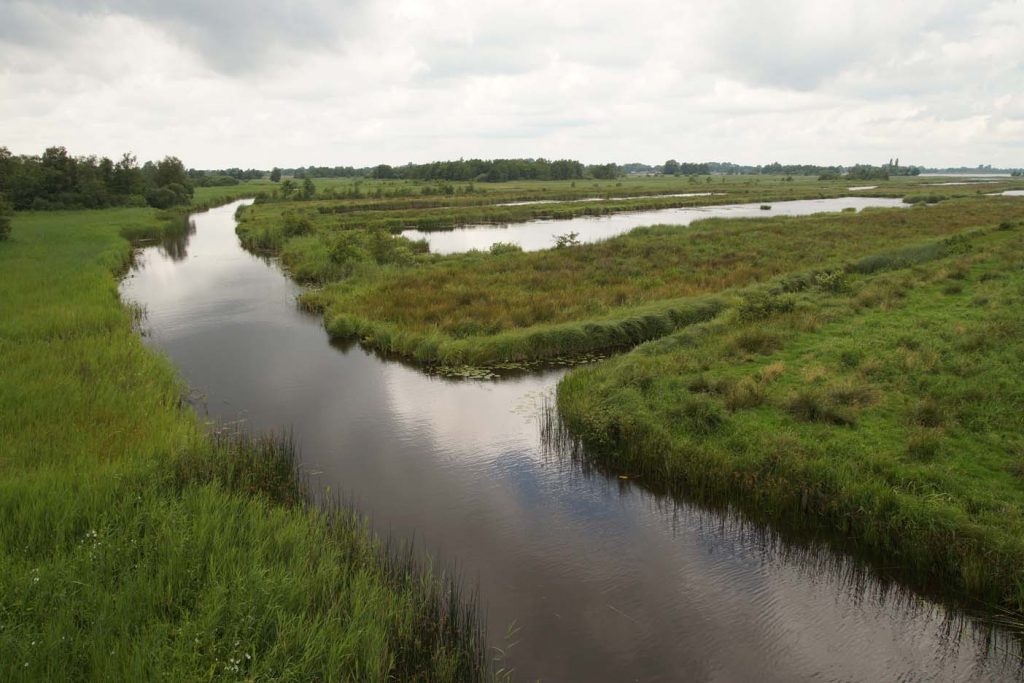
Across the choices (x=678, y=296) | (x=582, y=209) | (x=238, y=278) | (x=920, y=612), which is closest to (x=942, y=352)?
(x=920, y=612)

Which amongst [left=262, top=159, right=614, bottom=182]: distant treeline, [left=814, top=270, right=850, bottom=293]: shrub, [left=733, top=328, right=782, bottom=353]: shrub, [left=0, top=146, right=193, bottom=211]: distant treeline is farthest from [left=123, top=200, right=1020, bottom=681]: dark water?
[left=262, top=159, right=614, bottom=182]: distant treeline

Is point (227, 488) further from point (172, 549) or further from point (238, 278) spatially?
point (238, 278)

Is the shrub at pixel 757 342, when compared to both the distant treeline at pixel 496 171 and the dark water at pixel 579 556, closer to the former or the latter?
the dark water at pixel 579 556

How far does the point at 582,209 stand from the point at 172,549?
71.1m

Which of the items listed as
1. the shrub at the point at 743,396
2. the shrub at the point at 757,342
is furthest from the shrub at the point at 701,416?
the shrub at the point at 757,342

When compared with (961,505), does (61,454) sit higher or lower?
higher

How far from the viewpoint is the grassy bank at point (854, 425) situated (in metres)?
8.90

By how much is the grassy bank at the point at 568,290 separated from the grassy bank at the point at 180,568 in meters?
9.19

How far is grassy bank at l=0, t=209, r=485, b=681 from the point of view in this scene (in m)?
5.62

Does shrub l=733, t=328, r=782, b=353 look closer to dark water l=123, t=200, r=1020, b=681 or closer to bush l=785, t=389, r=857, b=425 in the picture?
bush l=785, t=389, r=857, b=425

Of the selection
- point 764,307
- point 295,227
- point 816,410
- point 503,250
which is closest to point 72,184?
point 295,227

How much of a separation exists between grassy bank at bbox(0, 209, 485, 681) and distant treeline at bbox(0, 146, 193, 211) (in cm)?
5836

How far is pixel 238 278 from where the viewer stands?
33.9m

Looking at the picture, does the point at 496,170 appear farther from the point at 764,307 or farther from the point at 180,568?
the point at 180,568
